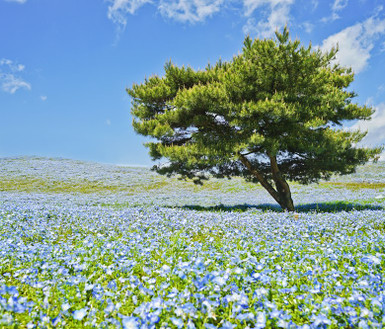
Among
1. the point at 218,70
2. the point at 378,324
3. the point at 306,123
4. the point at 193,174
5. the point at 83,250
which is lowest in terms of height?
the point at 378,324

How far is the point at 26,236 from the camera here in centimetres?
827

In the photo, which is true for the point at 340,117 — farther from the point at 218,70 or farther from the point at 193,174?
the point at 193,174

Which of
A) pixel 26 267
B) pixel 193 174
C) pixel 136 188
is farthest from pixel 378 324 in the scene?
pixel 136 188

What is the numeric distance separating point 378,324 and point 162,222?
26.1ft

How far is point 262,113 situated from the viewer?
48.0 feet

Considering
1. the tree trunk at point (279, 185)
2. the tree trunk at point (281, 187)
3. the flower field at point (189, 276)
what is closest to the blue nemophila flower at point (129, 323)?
the flower field at point (189, 276)

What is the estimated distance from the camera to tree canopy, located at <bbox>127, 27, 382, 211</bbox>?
1501cm

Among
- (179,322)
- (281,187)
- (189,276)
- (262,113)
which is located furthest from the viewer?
(281,187)

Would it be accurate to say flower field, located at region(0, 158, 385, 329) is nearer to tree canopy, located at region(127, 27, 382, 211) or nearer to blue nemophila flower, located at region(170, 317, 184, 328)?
blue nemophila flower, located at region(170, 317, 184, 328)

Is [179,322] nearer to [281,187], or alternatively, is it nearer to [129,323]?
[129,323]

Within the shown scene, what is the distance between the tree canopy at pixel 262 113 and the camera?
1501 centimetres

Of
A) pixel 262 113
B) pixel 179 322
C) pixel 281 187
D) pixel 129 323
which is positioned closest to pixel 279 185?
pixel 281 187

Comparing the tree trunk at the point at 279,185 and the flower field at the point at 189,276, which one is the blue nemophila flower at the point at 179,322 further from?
the tree trunk at the point at 279,185

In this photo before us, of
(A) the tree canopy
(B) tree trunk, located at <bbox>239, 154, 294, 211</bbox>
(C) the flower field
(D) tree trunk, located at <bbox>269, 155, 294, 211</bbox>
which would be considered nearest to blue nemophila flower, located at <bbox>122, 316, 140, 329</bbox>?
(C) the flower field
